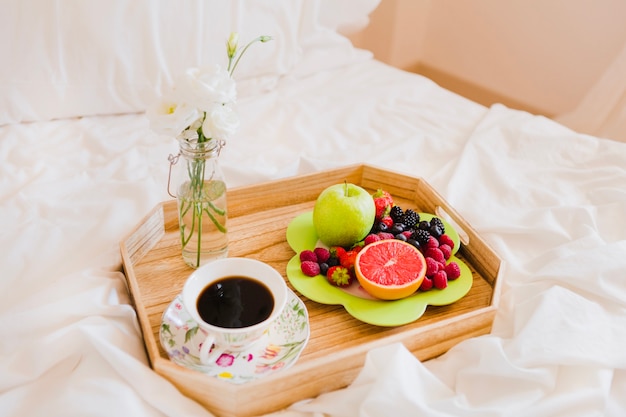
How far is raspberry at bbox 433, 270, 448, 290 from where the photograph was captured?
91 centimetres

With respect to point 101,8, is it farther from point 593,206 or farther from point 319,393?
point 593,206

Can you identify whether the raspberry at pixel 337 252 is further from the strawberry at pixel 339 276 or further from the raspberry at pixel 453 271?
the raspberry at pixel 453 271

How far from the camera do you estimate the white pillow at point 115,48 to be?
4.02 ft

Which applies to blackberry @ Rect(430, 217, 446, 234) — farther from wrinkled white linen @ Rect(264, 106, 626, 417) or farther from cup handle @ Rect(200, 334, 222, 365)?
cup handle @ Rect(200, 334, 222, 365)

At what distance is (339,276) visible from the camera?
0.91 meters

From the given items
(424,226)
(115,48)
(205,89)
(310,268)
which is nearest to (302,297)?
(310,268)

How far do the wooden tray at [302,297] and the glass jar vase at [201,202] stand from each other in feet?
0.14

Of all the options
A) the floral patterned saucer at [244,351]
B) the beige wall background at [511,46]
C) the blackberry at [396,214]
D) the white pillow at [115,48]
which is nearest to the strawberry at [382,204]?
the blackberry at [396,214]

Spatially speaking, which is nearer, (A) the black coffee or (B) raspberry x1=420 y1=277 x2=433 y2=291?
(A) the black coffee

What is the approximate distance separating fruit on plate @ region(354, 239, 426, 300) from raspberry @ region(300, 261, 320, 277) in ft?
0.22

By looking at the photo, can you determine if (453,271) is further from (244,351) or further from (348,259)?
(244,351)

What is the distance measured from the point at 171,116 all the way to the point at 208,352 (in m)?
0.32

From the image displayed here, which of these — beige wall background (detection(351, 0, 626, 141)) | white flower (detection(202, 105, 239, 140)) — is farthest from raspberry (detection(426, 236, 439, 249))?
beige wall background (detection(351, 0, 626, 141))

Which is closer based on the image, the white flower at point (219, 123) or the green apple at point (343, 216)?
the white flower at point (219, 123)
